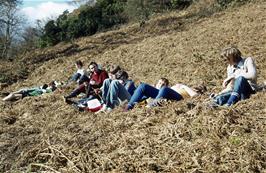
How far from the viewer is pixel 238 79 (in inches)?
271

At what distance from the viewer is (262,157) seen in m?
4.73

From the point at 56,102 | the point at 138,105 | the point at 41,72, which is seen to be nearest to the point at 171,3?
the point at 41,72

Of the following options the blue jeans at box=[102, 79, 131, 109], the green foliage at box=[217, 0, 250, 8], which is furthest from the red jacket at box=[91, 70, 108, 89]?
the green foliage at box=[217, 0, 250, 8]

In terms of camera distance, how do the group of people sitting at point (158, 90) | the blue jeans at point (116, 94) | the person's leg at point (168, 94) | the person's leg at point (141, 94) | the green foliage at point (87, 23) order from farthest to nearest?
the green foliage at point (87, 23)
the blue jeans at point (116, 94)
the person's leg at point (141, 94)
the person's leg at point (168, 94)
the group of people sitting at point (158, 90)

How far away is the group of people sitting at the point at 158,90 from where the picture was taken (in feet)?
22.6

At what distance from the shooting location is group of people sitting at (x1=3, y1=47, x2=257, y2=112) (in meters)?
6.90

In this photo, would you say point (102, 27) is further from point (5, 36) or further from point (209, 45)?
point (209, 45)

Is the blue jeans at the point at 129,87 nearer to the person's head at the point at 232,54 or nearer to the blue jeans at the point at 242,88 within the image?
the person's head at the point at 232,54

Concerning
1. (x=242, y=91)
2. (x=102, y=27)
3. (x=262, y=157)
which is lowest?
(x=262, y=157)

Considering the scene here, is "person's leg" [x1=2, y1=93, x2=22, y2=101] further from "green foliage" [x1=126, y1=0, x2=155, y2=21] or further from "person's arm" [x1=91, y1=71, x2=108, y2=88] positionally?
"green foliage" [x1=126, y1=0, x2=155, y2=21]

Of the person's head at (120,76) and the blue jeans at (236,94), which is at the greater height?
the person's head at (120,76)

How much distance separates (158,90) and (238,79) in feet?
5.15

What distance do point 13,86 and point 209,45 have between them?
624 centimetres

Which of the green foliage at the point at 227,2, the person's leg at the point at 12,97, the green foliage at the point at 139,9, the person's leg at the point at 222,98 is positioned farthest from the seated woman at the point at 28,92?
the green foliage at the point at 139,9
